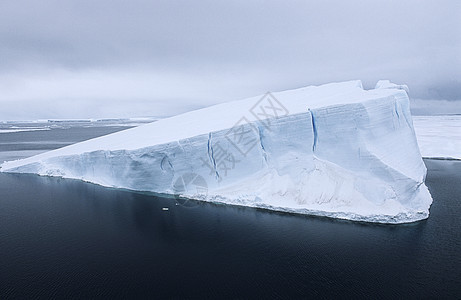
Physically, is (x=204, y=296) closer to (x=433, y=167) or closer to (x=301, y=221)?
(x=301, y=221)

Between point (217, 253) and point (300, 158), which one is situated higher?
point (300, 158)

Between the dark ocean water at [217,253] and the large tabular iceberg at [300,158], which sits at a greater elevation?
the large tabular iceberg at [300,158]

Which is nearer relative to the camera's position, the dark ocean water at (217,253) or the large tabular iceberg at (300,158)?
the dark ocean water at (217,253)

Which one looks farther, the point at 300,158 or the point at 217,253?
the point at 300,158

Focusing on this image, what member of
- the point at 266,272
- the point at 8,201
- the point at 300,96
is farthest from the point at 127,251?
the point at 300,96
